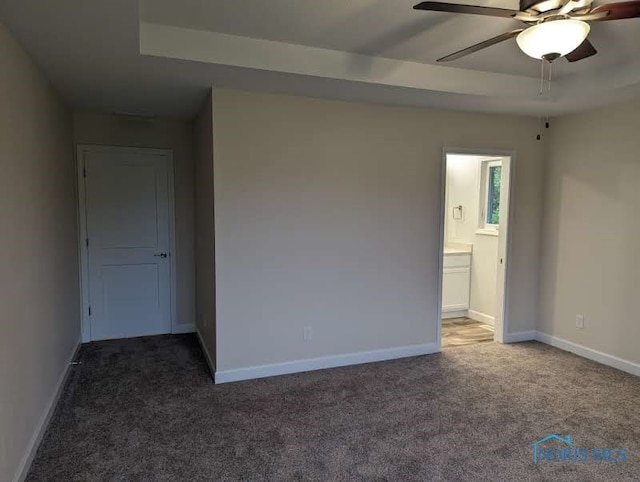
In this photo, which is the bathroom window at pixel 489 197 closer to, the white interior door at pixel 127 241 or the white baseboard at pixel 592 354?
the white baseboard at pixel 592 354

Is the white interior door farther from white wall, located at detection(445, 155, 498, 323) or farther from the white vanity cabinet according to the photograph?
white wall, located at detection(445, 155, 498, 323)

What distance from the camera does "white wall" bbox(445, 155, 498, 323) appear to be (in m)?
5.34

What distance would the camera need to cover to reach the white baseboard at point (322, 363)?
11.9ft

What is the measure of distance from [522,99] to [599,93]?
1.84ft

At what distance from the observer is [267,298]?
12.1 ft

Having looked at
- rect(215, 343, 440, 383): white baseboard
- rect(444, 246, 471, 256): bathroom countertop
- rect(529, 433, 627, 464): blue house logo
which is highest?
rect(444, 246, 471, 256): bathroom countertop

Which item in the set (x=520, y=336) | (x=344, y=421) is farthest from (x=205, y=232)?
(x=520, y=336)

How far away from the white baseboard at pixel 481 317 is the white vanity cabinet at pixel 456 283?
0.45 ft

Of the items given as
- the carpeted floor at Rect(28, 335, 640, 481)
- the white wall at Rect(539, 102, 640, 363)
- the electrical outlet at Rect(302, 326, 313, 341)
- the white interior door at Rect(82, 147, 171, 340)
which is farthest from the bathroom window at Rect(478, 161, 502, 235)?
the white interior door at Rect(82, 147, 171, 340)

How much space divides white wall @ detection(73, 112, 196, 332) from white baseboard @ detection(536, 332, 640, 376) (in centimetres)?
389


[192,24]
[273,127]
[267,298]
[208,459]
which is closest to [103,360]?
[267,298]

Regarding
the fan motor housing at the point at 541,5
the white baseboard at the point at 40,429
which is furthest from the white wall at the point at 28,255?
the fan motor housing at the point at 541,5

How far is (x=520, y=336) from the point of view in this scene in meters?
4.71

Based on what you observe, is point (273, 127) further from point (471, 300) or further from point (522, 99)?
point (471, 300)
